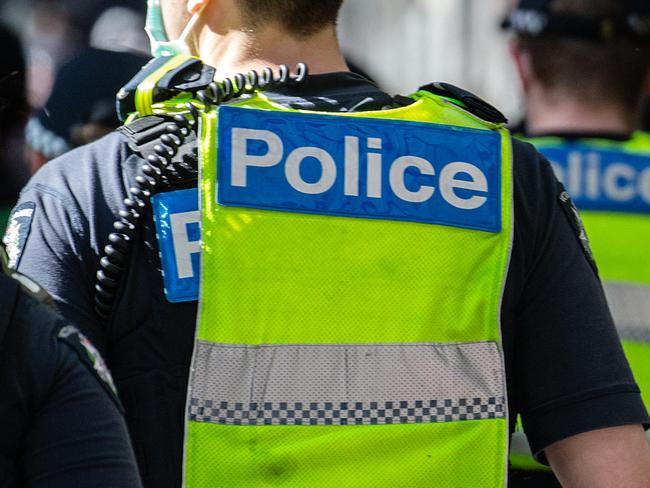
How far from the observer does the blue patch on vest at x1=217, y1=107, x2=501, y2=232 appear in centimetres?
203

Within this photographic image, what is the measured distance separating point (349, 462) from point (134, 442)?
1.02 ft

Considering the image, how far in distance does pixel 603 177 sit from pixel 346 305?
151 cm

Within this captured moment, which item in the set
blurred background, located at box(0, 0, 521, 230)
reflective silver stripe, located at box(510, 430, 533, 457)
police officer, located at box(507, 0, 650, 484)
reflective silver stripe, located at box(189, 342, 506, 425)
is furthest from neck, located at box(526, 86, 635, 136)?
reflective silver stripe, located at box(189, 342, 506, 425)

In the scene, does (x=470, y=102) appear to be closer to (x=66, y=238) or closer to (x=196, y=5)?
(x=196, y=5)

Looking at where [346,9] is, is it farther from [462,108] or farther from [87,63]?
[462,108]

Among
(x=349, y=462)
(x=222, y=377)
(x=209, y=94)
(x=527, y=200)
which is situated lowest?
(x=349, y=462)

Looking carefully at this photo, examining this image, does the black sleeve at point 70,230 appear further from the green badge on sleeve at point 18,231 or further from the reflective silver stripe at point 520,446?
the reflective silver stripe at point 520,446

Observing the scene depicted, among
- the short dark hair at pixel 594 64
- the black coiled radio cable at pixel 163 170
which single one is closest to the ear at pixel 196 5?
the black coiled radio cable at pixel 163 170

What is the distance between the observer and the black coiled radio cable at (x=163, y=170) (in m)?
1.98

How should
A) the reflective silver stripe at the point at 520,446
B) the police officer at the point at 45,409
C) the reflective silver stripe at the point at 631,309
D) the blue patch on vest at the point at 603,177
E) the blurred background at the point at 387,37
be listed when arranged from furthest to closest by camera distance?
the blurred background at the point at 387,37 → the blue patch on vest at the point at 603,177 → the reflective silver stripe at the point at 631,309 → the reflective silver stripe at the point at 520,446 → the police officer at the point at 45,409

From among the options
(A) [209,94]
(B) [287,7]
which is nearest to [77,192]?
(A) [209,94]

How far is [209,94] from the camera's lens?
2.09 metres

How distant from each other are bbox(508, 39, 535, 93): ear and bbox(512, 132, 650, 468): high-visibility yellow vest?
1.03 feet

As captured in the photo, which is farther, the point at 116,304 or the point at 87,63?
the point at 87,63
